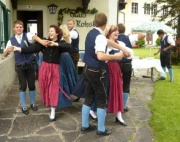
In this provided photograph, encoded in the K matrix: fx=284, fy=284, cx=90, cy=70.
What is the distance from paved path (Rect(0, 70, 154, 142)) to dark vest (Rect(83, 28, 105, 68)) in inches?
45.6

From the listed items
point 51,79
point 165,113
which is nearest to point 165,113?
point 165,113

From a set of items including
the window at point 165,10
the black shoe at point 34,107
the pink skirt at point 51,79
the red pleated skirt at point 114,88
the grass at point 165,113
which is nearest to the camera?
the grass at point 165,113

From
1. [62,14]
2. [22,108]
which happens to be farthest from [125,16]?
[22,108]

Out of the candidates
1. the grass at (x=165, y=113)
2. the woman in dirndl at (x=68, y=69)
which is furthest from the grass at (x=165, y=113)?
the woman in dirndl at (x=68, y=69)

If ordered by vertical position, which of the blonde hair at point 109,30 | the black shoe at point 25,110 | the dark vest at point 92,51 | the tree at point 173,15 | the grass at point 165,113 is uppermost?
the tree at point 173,15

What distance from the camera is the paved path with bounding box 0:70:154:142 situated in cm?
438

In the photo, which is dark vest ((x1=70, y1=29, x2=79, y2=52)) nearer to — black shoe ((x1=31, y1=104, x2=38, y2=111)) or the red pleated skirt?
black shoe ((x1=31, y1=104, x2=38, y2=111))

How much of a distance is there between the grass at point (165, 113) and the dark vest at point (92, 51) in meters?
1.49

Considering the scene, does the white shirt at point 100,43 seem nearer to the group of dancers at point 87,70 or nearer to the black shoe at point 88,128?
the group of dancers at point 87,70

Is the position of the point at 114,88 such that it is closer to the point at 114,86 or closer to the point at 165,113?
the point at 114,86

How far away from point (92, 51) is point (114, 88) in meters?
0.88

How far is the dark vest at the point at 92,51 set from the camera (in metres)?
4.09

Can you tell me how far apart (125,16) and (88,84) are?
35049mm

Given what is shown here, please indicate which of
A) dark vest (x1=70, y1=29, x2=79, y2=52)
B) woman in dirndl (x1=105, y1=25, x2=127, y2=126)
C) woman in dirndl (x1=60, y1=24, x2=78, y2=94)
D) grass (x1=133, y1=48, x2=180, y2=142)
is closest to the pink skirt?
woman in dirndl (x1=60, y1=24, x2=78, y2=94)
